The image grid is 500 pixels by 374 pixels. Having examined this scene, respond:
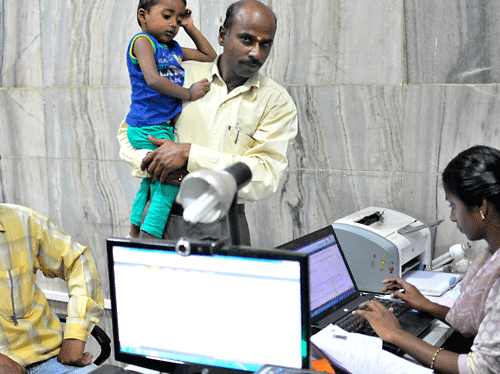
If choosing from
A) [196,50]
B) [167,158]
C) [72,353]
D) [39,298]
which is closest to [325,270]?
[167,158]

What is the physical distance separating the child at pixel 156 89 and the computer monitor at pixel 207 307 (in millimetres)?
801

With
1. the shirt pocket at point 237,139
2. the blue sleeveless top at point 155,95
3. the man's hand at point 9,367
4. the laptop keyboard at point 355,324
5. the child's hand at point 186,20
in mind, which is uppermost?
the child's hand at point 186,20

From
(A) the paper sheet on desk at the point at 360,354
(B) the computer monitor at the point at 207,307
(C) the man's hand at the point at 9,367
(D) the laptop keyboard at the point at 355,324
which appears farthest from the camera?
(D) the laptop keyboard at the point at 355,324

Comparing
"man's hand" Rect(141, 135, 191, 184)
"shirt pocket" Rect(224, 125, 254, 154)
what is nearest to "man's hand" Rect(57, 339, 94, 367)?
"man's hand" Rect(141, 135, 191, 184)

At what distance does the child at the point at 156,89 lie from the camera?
2.11 meters

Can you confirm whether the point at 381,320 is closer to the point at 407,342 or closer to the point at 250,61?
the point at 407,342

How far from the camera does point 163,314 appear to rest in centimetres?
129

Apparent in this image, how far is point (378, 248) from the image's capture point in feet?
7.80

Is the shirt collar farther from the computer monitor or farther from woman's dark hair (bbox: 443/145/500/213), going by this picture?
the computer monitor

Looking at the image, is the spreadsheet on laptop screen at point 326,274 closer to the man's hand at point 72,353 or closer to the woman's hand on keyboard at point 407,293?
the woman's hand on keyboard at point 407,293

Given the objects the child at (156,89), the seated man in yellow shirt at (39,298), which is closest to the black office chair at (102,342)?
the seated man in yellow shirt at (39,298)

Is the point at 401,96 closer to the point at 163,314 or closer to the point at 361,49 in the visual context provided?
the point at 361,49

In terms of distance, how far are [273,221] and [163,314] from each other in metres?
2.02

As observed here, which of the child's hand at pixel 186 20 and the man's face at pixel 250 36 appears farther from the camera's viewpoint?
the child's hand at pixel 186 20
